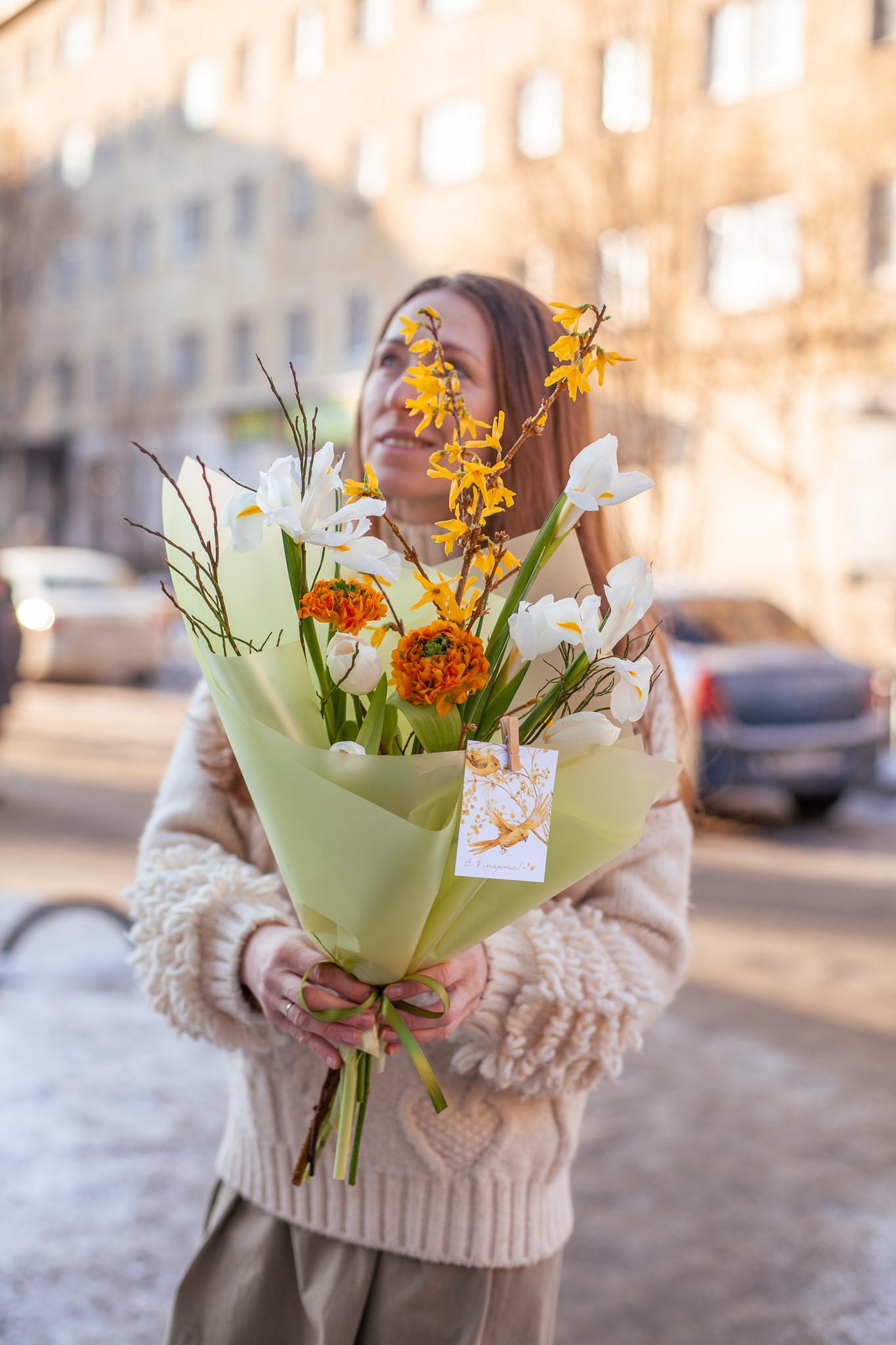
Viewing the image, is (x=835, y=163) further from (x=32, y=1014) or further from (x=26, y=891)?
(x=32, y=1014)

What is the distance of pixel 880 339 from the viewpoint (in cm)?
1499

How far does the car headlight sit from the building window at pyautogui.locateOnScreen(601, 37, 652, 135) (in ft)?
26.5

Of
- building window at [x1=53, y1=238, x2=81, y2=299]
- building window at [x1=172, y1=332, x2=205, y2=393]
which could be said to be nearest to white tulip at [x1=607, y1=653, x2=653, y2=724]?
building window at [x1=172, y1=332, x2=205, y2=393]

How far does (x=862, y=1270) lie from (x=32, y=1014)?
2.72 meters

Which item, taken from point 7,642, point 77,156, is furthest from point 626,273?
point 77,156

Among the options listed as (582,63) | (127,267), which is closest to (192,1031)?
(582,63)

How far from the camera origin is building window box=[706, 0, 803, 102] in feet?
56.4

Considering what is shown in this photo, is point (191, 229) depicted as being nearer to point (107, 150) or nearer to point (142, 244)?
point (142, 244)

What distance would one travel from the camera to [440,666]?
120 centimetres

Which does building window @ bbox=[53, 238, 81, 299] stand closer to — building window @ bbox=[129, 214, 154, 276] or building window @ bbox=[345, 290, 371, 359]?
building window @ bbox=[129, 214, 154, 276]

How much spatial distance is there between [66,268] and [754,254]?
75.5ft

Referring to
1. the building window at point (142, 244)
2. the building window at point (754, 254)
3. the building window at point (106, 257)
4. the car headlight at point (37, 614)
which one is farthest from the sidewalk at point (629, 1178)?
the building window at point (106, 257)

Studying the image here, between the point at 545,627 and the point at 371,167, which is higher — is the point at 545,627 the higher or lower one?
the lower one

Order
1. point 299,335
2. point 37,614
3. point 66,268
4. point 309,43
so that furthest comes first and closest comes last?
point 66,268 < point 299,335 < point 309,43 < point 37,614
